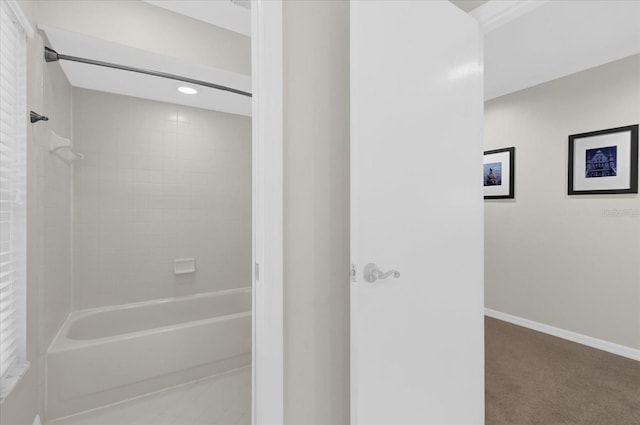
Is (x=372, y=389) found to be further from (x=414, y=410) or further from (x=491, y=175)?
(x=491, y=175)

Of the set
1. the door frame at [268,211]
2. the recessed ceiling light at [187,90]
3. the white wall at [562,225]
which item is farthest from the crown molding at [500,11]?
the recessed ceiling light at [187,90]

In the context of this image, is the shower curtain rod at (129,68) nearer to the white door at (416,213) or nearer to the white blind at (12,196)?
the white blind at (12,196)

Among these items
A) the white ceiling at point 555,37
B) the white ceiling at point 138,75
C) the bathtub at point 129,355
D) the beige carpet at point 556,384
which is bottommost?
the beige carpet at point 556,384

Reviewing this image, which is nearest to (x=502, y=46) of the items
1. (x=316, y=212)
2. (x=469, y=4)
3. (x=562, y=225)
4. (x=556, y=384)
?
(x=469, y=4)

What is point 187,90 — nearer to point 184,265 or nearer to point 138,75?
point 138,75

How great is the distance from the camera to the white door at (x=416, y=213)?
1.09 m

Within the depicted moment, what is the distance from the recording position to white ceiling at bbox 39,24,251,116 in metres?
1.83

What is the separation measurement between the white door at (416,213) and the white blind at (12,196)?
1.42 metres

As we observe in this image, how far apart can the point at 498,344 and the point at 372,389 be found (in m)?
2.22

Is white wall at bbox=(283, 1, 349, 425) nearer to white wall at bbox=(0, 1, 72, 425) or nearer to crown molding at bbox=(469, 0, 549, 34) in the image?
crown molding at bbox=(469, 0, 549, 34)

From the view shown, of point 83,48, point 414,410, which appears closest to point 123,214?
point 83,48

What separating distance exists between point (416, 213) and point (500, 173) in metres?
2.69

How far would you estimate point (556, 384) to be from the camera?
2.10 m

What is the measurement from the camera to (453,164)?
1.40 m
